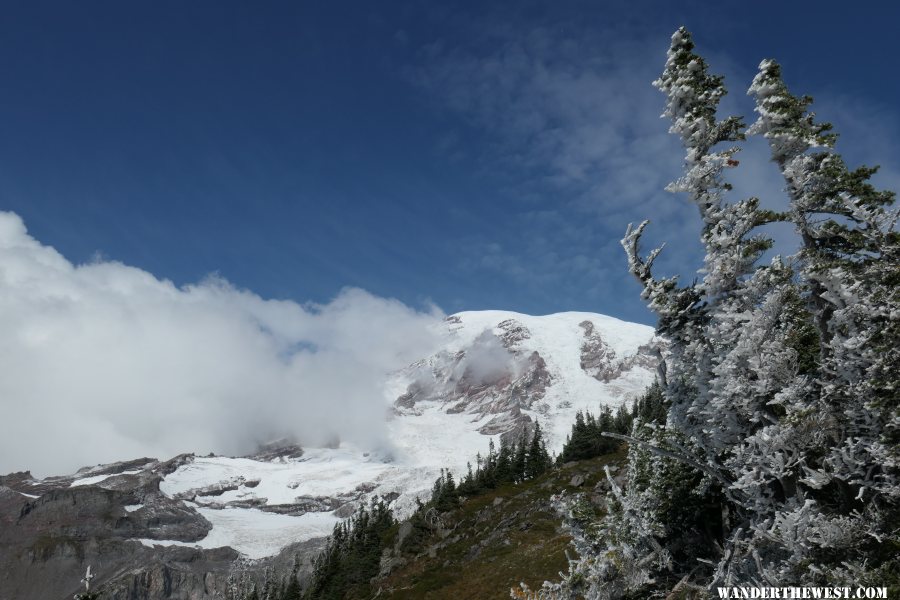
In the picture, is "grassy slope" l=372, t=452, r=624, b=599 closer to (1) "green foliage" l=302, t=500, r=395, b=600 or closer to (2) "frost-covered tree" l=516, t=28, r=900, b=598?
(1) "green foliage" l=302, t=500, r=395, b=600

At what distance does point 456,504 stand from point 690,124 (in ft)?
292

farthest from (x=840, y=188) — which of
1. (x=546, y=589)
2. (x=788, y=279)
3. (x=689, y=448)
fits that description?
(x=546, y=589)

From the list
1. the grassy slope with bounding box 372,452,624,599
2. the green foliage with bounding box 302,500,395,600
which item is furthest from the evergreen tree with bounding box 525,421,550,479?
the green foliage with bounding box 302,500,395,600

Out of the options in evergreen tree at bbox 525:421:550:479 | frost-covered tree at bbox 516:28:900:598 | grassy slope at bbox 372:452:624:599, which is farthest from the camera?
evergreen tree at bbox 525:421:550:479

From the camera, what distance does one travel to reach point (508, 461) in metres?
115

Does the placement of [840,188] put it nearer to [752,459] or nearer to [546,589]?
[752,459]

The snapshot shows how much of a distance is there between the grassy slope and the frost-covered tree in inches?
771

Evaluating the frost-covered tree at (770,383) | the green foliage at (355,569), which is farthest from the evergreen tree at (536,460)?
the frost-covered tree at (770,383)

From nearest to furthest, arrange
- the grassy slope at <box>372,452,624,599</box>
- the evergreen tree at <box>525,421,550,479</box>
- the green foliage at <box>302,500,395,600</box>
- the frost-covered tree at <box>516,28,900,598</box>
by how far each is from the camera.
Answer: the frost-covered tree at <box>516,28,900,598</box>, the grassy slope at <box>372,452,624,599</box>, the green foliage at <box>302,500,395,600</box>, the evergreen tree at <box>525,421,550,479</box>

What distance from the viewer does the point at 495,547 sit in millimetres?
61531

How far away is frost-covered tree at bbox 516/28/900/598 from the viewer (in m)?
12.1

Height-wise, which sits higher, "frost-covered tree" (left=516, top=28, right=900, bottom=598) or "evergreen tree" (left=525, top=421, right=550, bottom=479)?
"evergreen tree" (left=525, top=421, right=550, bottom=479)

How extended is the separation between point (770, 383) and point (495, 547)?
5378 cm

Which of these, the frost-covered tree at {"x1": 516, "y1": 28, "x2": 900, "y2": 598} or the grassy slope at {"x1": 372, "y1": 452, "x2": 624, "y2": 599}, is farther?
the grassy slope at {"x1": 372, "y1": 452, "x2": 624, "y2": 599}
